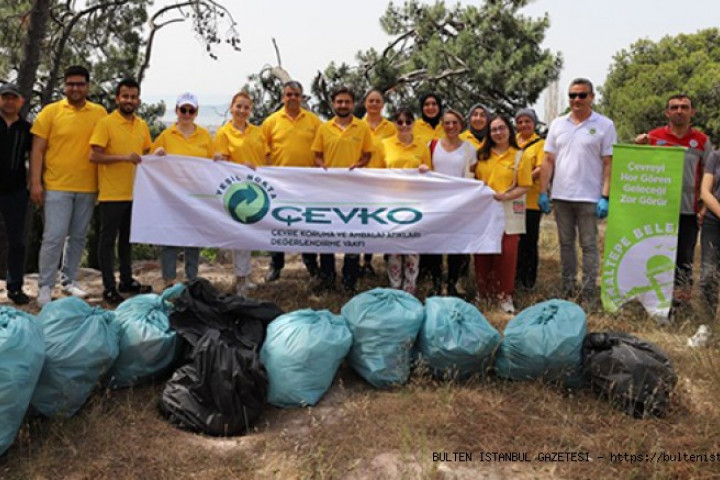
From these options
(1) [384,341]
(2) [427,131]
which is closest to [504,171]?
(2) [427,131]

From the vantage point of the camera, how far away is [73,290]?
5578 mm

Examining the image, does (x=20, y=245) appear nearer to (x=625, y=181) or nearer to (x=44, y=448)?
(x=44, y=448)

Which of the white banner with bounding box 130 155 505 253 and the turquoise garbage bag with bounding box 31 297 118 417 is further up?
the white banner with bounding box 130 155 505 253

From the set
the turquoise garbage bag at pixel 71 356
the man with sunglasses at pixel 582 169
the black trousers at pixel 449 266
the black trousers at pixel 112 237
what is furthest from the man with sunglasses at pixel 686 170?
the black trousers at pixel 112 237

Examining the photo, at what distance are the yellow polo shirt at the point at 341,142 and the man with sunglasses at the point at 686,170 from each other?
249cm

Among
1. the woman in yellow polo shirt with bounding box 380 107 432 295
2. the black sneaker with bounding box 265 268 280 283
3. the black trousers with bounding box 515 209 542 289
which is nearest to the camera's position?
the woman in yellow polo shirt with bounding box 380 107 432 295

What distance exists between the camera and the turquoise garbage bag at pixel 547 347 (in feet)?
11.8

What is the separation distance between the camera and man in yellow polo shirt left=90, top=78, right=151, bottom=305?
5039 millimetres

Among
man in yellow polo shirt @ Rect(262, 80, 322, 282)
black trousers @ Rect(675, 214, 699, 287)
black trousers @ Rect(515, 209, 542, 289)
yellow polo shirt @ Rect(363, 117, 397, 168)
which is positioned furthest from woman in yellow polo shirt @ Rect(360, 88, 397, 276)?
black trousers @ Rect(675, 214, 699, 287)

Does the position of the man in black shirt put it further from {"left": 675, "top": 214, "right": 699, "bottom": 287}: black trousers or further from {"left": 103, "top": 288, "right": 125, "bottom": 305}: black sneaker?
{"left": 675, "top": 214, "right": 699, "bottom": 287}: black trousers

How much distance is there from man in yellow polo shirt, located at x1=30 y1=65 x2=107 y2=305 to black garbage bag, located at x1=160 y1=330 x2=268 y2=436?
98.6 inches

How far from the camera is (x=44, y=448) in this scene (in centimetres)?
296

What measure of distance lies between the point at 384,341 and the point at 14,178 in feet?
11.3

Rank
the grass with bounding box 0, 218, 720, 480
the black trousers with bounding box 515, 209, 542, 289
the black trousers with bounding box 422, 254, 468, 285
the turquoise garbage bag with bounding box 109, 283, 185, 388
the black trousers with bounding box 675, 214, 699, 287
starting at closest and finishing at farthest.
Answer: the grass with bounding box 0, 218, 720, 480
the turquoise garbage bag with bounding box 109, 283, 185, 388
the black trousers with bounding box 675, 214, 699, 287
the black trousers with bounding box 422, 254, 468, 285
the black trousers with bounding box 515, 209, 542, 289
